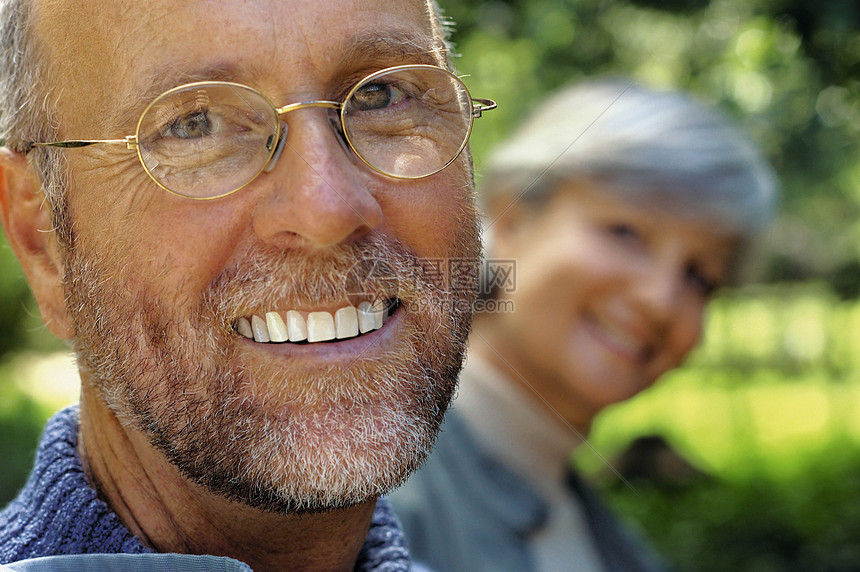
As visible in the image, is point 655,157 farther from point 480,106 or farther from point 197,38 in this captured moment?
point 197,38

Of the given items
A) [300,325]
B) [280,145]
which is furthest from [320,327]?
[280,145]

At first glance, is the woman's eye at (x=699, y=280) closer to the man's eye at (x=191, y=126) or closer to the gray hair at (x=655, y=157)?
the gray hair at (x=655, y=157)

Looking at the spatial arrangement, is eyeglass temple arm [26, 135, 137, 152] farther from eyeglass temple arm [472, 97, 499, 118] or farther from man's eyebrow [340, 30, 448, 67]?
eyeglass temple arm [472, 97, 499, 118]

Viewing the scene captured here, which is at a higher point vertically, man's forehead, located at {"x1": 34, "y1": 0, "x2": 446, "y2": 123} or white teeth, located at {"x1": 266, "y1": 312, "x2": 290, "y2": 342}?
man's forehead, located at {"x1": 34, "y1": 0, "x2": 446, "y2": 123}

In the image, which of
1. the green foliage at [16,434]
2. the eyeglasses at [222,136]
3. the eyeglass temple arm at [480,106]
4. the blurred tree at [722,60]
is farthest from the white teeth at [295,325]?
the green foliage at [16,434]

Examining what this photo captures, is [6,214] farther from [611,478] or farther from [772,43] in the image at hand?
[611,478]

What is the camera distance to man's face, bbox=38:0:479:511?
1516 mm

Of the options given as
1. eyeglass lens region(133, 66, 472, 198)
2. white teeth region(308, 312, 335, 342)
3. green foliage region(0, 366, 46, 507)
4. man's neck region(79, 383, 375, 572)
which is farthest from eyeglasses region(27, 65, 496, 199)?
green foliage region(0, 366, 46, 507)

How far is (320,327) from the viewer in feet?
5.16

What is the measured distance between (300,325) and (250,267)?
0.44 feet

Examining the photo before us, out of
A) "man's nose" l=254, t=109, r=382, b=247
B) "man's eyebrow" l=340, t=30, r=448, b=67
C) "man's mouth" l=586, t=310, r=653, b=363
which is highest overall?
"man's eyebrow" l=340, t=30, r=448, b=67

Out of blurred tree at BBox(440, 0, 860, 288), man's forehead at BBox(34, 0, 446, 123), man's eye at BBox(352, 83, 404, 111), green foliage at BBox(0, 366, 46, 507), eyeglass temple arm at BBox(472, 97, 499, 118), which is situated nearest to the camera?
man's forehead at BBox(34, 0, 446, 123)

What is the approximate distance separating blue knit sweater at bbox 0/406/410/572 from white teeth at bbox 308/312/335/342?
488 mm

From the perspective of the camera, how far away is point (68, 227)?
1.66 metres
